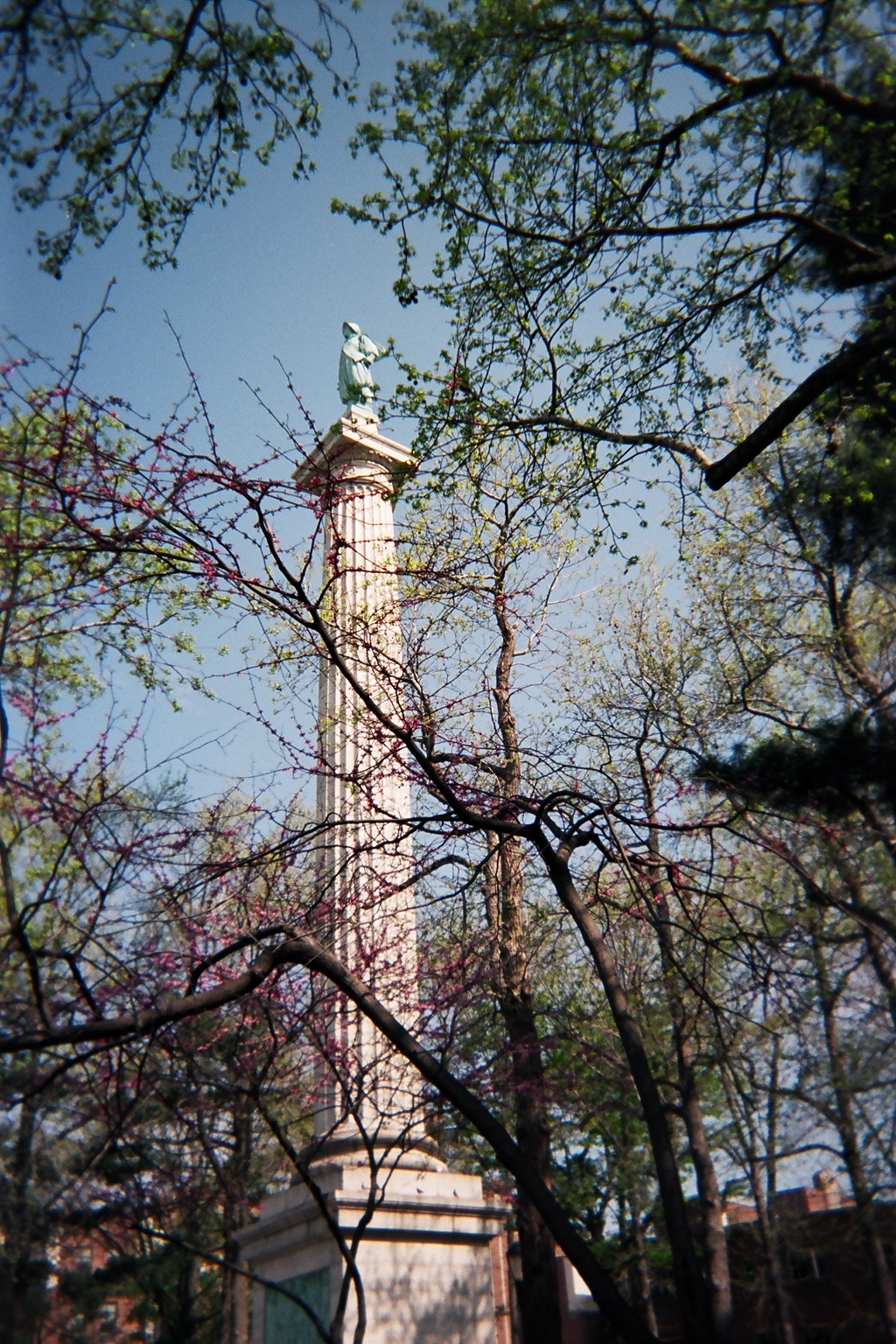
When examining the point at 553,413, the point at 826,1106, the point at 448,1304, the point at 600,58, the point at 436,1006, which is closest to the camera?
the point at 600,58

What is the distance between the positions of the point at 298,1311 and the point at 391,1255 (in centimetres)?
91

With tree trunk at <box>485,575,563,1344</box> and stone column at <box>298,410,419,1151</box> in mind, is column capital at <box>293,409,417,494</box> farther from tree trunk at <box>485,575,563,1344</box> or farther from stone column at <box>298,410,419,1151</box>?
tree trunk at <box>485,575,563,1344</box>

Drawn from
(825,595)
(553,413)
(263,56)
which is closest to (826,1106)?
(825,595)

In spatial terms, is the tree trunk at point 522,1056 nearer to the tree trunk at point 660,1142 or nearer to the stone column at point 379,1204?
the stone column at point 379,1204

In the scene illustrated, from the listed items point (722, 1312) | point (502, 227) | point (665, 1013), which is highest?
point (502, 227)

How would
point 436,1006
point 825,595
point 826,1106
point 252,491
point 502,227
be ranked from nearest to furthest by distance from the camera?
point 252,491 → point 502,227 → point 436,1006 → point 825,595 → point 826,1106

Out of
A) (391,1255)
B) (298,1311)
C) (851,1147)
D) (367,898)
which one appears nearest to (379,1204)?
(391,1255)

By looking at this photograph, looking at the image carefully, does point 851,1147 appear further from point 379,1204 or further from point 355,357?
point 355,357

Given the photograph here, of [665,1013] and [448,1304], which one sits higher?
[665,1013]

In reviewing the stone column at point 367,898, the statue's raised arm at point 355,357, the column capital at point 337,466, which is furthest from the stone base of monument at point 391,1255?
the statue's raised arm at point 355,357

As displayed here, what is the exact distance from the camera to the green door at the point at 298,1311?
8.26 metres

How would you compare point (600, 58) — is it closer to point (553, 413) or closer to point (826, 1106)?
point (553, 413)

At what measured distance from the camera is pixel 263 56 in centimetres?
483

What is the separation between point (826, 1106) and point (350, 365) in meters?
11.9
